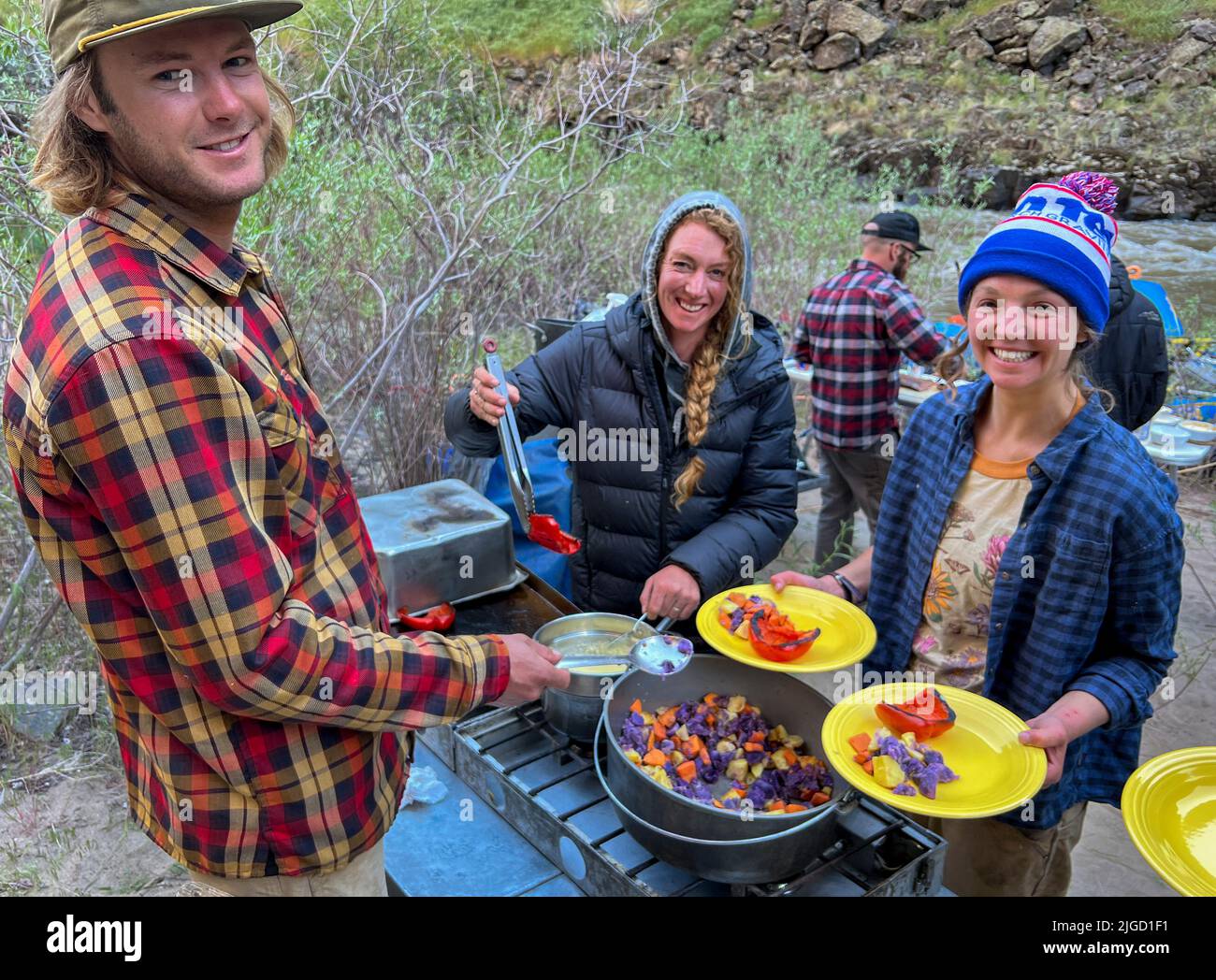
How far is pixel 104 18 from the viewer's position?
1081mm

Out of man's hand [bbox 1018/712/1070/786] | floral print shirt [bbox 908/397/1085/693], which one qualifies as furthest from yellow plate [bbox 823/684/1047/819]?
floral print shirt [bbox 908/397/1085/693]

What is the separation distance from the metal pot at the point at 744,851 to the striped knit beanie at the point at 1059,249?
110 centimetres

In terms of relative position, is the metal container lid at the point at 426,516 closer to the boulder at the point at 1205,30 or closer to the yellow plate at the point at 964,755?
the yellow plate at the point at 964,755

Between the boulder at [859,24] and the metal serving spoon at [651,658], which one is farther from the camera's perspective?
the boulder at [859,24]

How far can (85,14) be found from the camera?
3.58 feet

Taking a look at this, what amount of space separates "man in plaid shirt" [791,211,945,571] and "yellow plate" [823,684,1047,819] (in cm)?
297

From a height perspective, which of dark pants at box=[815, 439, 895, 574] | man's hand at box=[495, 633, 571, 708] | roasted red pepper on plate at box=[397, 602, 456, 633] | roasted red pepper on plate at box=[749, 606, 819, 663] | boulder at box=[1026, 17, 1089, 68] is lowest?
dark pants at box=[815, 439, 895, 574]

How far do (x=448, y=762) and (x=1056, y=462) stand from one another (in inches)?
59.6

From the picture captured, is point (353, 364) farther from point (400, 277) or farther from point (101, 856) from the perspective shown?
point (101, 856)

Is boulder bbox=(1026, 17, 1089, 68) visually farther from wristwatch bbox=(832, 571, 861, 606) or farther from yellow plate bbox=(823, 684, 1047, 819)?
yellow plate bbox=(823, 684, 1047, 819)

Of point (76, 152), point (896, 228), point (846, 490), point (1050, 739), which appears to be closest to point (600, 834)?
point (1050, 739)

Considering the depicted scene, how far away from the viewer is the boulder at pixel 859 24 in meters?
15.4

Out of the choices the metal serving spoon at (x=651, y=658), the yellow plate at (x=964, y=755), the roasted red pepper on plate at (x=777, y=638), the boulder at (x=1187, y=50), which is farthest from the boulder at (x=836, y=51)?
the yellow plate at (x=964, y=755)

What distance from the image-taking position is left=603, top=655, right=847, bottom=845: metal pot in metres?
1.41
